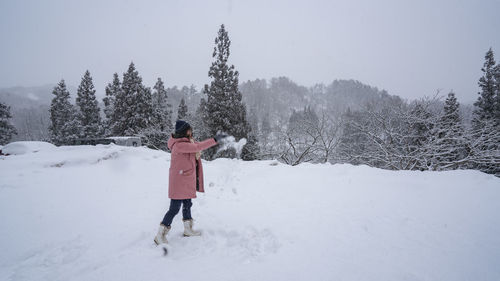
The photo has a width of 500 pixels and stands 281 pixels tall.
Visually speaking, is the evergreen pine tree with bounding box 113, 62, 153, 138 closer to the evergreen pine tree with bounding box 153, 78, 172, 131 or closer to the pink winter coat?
the evergreen pine tree with bounding box 153, 78, 172, 131

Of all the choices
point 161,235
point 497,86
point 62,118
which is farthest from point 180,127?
point 62,118

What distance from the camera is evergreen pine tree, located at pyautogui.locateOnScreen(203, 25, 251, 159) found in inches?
784

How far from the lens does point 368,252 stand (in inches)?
110

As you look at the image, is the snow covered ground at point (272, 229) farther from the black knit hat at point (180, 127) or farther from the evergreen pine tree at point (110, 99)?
the evergreen pine tree at point (110, 99)

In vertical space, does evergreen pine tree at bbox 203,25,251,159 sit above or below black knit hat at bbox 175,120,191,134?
above

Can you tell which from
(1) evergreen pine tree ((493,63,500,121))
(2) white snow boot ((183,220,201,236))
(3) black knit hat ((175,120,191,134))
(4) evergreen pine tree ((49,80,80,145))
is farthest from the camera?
(4) evergreen pine tree ((49,80,80,145))

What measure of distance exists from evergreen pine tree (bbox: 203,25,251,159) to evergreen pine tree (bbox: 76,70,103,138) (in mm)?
19723

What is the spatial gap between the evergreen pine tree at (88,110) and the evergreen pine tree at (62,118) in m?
0.87

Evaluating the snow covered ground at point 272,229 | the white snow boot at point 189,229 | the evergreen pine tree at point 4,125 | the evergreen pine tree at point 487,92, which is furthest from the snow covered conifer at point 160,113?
the evergreen pine tree at point 487,92

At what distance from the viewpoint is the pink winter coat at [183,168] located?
10.4 feet

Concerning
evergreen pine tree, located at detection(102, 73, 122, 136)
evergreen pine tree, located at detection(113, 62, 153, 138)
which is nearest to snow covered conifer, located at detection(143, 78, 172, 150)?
evergreen pine tree, located at detection(113, 62, 153, 138)

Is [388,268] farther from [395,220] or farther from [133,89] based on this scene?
[133,89]

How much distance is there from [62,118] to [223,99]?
2606 cm

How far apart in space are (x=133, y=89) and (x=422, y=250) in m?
29.8
